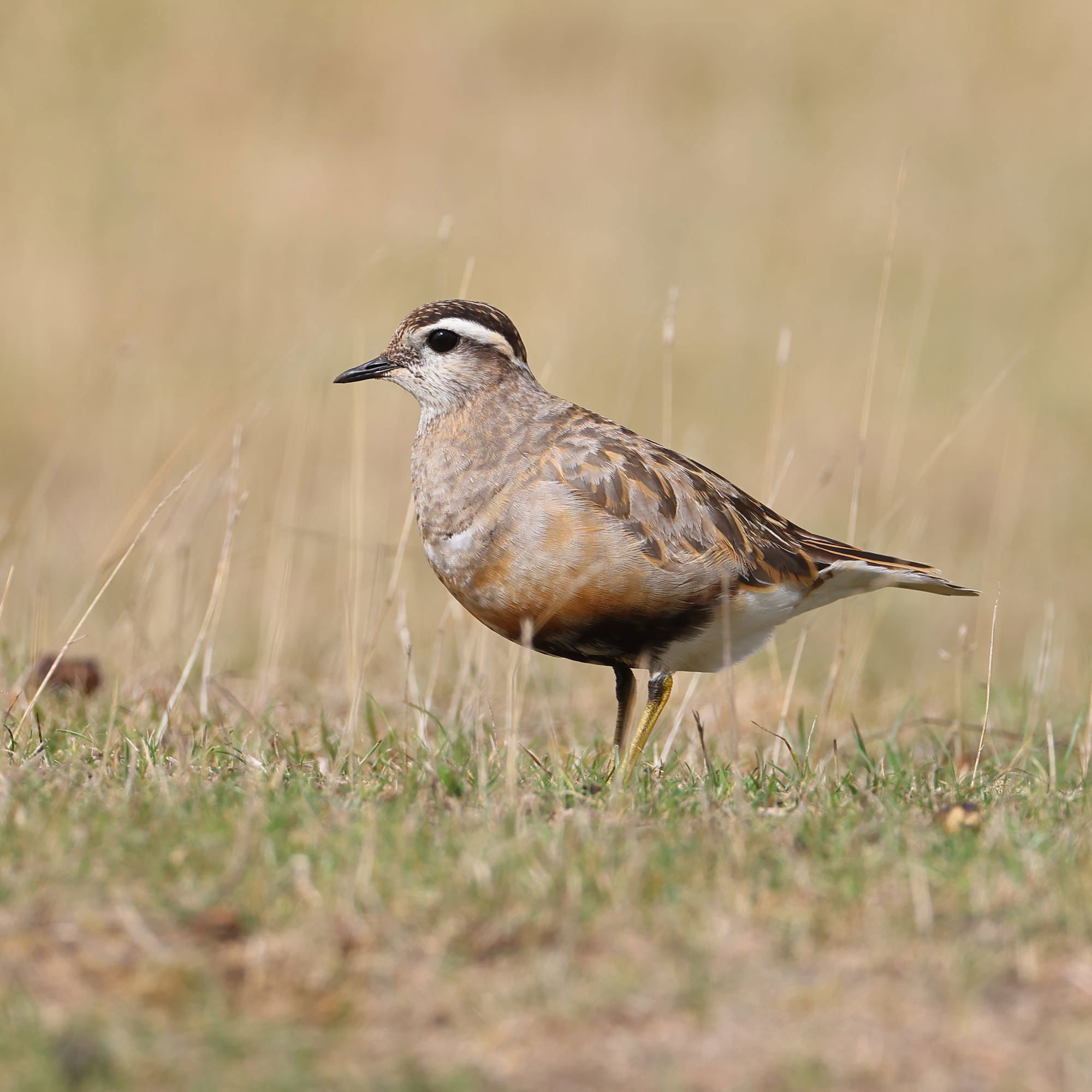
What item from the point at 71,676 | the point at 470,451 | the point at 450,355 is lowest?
the point at 71,676

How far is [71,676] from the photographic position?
7.55 metres

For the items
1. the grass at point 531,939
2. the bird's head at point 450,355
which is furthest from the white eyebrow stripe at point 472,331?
the grass at point 531,939

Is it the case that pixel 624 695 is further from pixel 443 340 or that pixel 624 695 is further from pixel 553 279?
pixel 553 279

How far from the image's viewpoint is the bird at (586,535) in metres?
6.03

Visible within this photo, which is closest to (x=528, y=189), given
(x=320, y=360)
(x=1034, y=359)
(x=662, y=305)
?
(x=662, y=305)

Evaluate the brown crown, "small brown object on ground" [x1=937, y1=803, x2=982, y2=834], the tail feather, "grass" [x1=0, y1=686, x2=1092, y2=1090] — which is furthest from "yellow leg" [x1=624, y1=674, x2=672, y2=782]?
the brown crown

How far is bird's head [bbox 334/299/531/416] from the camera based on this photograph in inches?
269

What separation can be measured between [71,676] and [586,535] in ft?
10.1

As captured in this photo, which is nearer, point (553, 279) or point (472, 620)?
point (472, 620)

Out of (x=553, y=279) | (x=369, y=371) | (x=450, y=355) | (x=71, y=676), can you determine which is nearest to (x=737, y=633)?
(x=450, y=355)

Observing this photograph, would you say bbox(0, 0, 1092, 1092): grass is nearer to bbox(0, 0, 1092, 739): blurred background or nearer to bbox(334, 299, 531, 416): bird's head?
bbox(0, 0, 1092, 739): blurred background

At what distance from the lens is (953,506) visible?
640 inches

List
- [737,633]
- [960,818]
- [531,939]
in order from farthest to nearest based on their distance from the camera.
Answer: [737,633], [960,818], [531,939]

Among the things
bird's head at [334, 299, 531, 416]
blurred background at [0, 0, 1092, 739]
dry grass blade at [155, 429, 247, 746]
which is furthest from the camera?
blurred background at [0, 0, 1092, 739]
